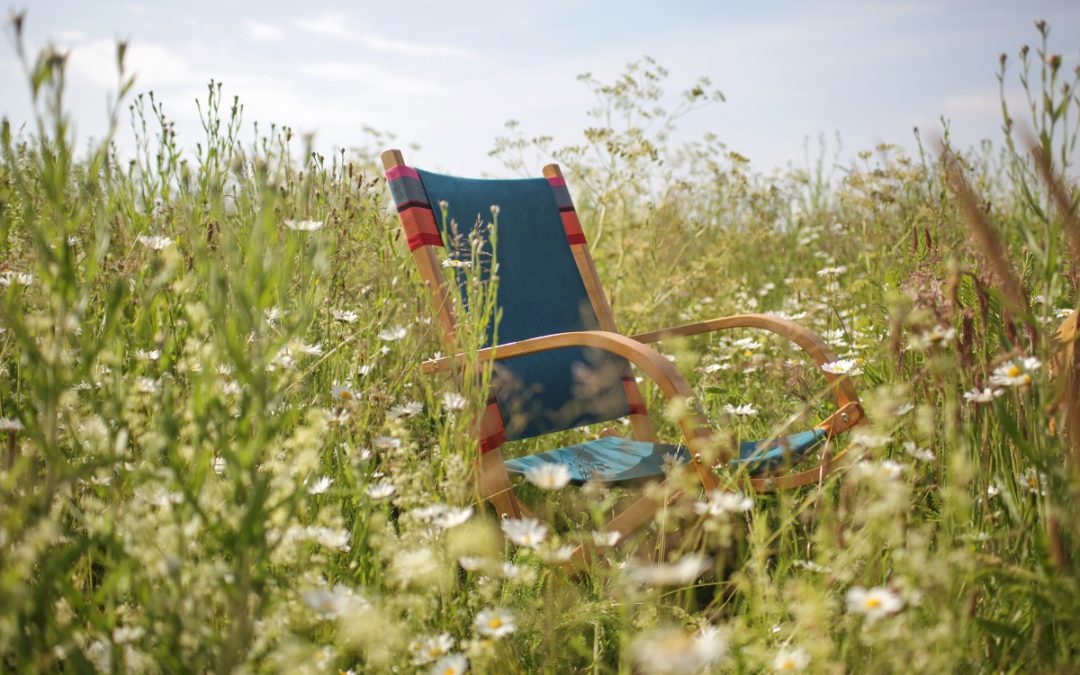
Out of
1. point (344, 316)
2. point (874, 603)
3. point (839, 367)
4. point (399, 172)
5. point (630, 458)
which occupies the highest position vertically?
point (399, 172)

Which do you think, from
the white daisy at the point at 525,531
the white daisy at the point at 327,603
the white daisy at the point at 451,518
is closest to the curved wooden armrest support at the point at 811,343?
the white daisy at the point at 525,531

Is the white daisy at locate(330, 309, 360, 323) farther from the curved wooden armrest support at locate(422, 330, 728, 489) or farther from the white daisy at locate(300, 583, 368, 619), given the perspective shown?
the white daisy at locate(300, 583, 368, 619)

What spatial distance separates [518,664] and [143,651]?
0.60 m

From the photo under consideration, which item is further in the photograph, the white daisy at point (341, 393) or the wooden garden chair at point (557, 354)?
the wooden garden chair at point (557, 354)

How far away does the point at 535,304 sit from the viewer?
2.85m

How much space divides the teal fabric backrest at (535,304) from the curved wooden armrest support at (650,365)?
179 mm

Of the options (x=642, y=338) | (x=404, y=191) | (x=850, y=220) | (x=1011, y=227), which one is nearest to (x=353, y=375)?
(x=404, y=191)

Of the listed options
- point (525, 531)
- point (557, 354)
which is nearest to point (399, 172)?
point (557, 354)

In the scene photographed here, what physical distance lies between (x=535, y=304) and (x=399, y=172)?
24.2 inches

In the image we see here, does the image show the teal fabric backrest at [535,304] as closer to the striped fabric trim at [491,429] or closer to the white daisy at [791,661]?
the striped fabric trim at [491,429]

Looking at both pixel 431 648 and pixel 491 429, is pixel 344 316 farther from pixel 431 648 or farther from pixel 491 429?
pixel 431 648

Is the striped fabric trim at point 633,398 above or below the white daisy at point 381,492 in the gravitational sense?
below

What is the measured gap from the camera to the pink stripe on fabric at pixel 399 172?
259cm

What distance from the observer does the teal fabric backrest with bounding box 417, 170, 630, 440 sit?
2.55m
